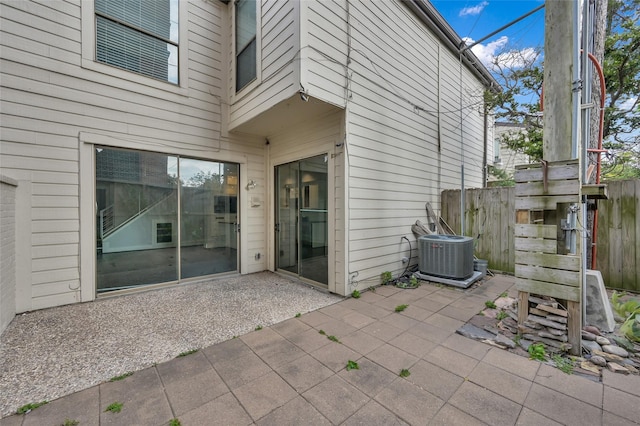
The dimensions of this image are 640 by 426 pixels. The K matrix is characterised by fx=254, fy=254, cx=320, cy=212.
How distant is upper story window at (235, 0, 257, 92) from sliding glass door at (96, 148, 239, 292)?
5.34 ft

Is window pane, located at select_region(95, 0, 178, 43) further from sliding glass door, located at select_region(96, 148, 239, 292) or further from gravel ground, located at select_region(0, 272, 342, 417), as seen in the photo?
gravel ground, located at select_region(0, 272, 342, 417)

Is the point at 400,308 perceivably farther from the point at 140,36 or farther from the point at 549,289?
the point at 140,36

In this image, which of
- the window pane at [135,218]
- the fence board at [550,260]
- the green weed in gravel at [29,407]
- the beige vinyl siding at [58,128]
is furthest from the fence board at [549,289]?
the beige vinyl siding at [58,128]

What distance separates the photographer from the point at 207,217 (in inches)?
182

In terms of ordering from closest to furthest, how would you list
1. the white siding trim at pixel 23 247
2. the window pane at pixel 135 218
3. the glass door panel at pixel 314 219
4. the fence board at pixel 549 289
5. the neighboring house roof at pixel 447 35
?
1. the fence board at pixel 549 289
2. the white siding trim at pixel 23 247
3. the window pane at pixel 135 218
4. the glass door panel at pixel 314 219
5. the neighboring house roof at pixel 447 35

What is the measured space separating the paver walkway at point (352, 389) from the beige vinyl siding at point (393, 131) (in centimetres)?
169

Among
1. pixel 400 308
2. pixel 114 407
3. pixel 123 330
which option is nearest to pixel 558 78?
pixel 400 308

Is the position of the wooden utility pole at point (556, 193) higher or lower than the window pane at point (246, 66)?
lower

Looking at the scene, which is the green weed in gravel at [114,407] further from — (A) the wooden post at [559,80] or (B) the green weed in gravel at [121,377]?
(A) the wooden post at [559,80]

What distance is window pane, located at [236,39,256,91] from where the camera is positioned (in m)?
4.27

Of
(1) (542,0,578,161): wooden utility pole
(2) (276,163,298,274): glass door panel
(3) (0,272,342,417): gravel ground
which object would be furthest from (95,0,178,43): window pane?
A: (1) (542,0,578,161): wooden utility pole

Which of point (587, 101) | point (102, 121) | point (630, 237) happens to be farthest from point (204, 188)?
point (630, 237)

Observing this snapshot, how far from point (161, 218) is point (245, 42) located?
338 centimetres

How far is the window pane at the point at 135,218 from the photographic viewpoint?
374cm
